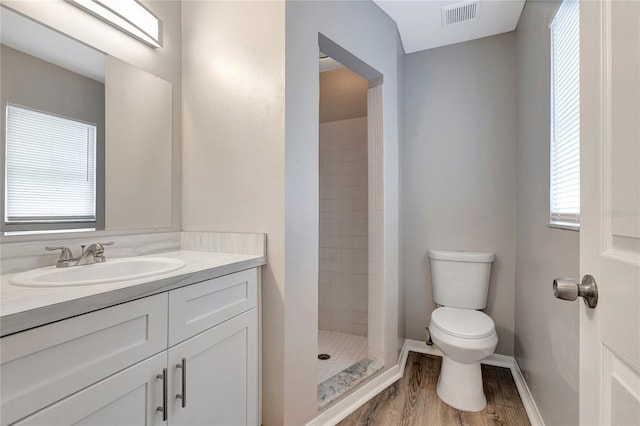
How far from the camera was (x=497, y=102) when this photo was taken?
229 centimetres

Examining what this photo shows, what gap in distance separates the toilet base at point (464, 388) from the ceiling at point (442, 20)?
221cm

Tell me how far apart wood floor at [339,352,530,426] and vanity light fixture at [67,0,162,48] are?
7.31 ft

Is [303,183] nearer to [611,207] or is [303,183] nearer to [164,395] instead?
[164,395]

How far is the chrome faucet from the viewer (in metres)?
1.17

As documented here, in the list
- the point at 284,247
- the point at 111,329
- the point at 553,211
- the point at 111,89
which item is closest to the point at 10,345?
the point at 111,329

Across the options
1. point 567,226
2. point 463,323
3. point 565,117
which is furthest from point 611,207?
point 463,323

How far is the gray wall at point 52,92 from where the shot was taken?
1104 millimetres

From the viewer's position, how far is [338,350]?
2.49 m

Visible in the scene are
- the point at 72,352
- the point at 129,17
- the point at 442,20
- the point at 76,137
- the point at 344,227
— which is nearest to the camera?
the point at 72,352

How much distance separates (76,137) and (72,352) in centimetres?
97

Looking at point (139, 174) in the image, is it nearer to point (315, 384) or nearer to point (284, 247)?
point (284, 247)

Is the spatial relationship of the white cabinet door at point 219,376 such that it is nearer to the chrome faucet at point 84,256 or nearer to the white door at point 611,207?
the chrome faucet at point 84,256

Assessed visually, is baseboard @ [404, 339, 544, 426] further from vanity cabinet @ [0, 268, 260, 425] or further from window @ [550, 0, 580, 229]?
vanity cabinet @ [0, 268, 260, 425]

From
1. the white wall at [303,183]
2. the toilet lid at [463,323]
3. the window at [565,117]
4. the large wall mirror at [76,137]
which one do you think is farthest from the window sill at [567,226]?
the large wall mirror at [76,137]
